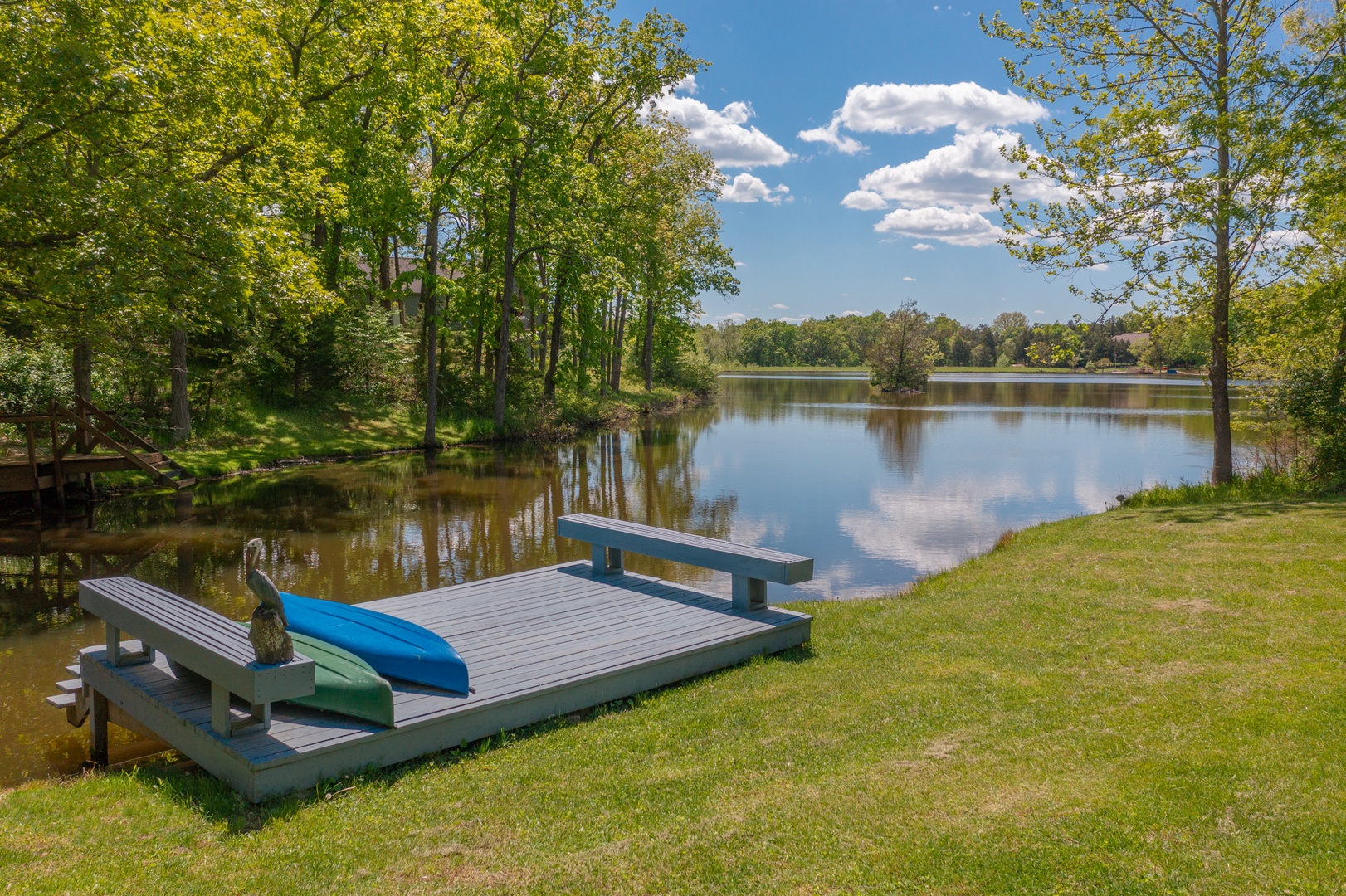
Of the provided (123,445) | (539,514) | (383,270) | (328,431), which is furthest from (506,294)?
(539,514)

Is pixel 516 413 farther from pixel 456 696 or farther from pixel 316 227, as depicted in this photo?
pixel 456 696

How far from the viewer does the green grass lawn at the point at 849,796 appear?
3475mm

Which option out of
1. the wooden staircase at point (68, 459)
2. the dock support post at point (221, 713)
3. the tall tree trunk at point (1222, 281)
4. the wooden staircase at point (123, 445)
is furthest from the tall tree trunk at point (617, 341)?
the dock support post at point (221, 713)

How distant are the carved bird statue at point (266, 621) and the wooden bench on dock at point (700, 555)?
3.54 meters

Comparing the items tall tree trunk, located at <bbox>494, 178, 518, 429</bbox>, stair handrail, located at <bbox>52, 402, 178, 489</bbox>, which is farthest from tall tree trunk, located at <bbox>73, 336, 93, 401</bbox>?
tall tree trunk, located at <bbox>494, 178, 518, 429</bbox>

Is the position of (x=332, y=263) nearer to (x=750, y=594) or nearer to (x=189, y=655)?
(x=750, y=594)

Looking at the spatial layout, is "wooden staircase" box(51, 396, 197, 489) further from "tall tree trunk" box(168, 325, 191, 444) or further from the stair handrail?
"tall tree trunk" box(168, 325, 191, 444)

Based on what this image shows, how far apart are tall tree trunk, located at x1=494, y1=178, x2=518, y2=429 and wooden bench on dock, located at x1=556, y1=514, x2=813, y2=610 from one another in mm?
19223

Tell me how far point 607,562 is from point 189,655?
14.0 feet

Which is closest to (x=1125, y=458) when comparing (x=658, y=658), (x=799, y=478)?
(x=799, y=478)

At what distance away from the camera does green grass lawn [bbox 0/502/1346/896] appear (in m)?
3.47

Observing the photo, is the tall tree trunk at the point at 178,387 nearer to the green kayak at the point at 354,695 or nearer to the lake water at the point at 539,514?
the lake water at the point at 539,514

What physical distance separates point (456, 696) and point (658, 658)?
1.52 meters

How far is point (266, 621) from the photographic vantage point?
4301mm
